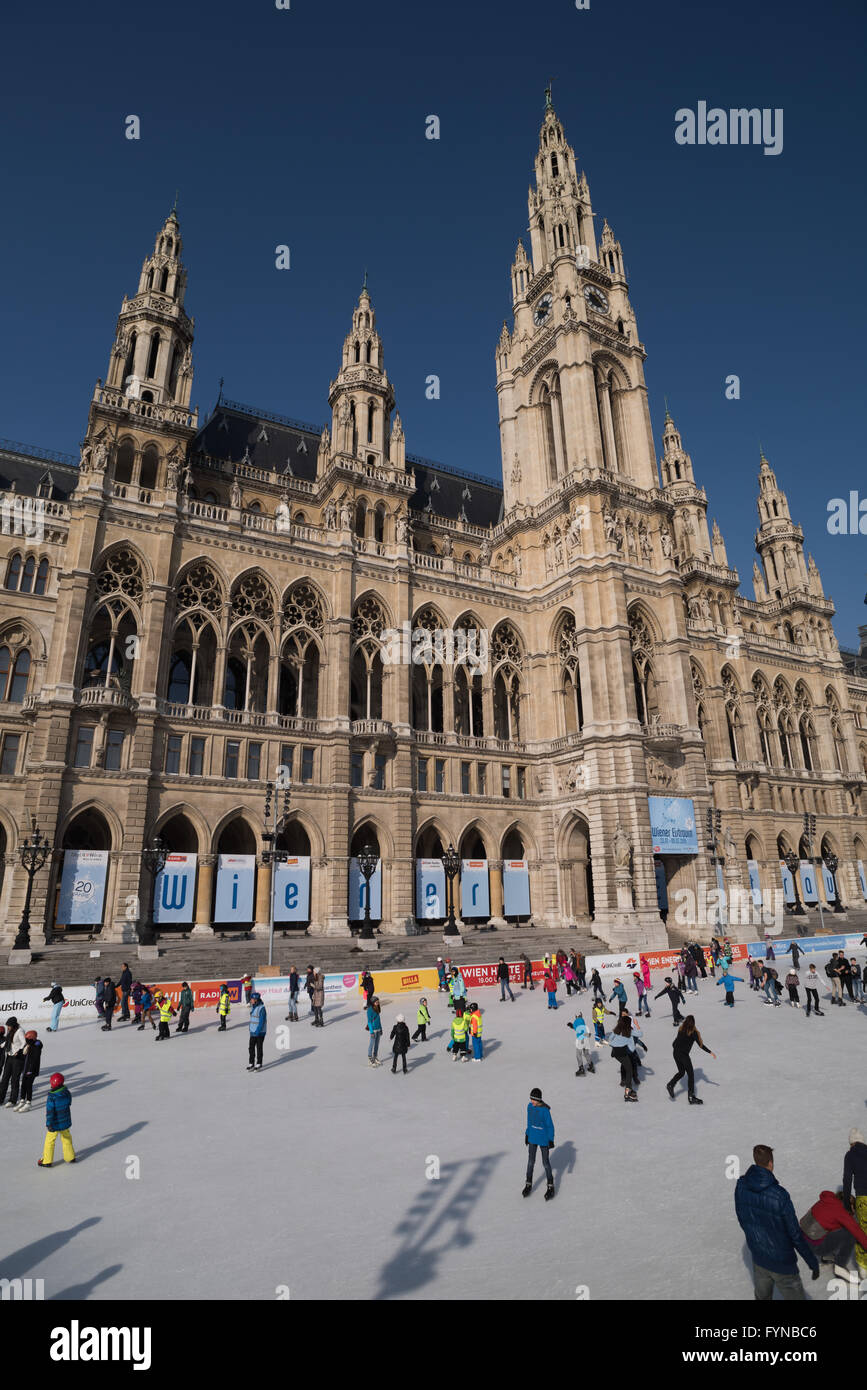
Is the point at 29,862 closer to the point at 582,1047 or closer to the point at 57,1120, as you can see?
the point at 57,1120

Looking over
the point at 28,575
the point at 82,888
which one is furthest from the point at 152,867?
the point at 28,575

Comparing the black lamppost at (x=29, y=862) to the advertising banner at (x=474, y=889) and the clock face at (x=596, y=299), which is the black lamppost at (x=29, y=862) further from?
the clock face at (x=596, y=299)

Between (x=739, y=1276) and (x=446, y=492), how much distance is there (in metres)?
55.9

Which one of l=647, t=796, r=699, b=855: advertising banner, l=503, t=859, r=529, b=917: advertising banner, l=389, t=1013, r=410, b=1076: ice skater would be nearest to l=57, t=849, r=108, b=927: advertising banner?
l=389, t=1013, r=410, b=1076: ice skater

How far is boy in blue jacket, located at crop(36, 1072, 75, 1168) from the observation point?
996cm

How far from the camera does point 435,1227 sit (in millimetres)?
7980

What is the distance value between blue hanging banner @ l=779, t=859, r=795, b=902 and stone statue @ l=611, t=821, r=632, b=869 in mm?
20892

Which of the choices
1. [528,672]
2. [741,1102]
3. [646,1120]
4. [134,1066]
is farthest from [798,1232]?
[528,672]

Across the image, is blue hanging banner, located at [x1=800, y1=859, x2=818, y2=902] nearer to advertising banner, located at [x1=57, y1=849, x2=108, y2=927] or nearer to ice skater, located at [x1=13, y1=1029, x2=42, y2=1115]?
advertising banner, located at [x1=57, y1=849, x2=108, y2=927]

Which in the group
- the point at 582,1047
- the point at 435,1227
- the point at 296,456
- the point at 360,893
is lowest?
the point at 435,1227

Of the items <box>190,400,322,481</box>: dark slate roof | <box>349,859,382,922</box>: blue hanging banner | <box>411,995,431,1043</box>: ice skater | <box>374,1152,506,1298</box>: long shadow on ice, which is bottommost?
<box>374,1152,506,1298</box>: long shadow on ice

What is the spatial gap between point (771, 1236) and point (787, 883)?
53173 mm

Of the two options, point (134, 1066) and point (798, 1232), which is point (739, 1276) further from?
point (134, 1066)

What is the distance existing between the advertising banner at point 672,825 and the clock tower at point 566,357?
21786 millimetres
